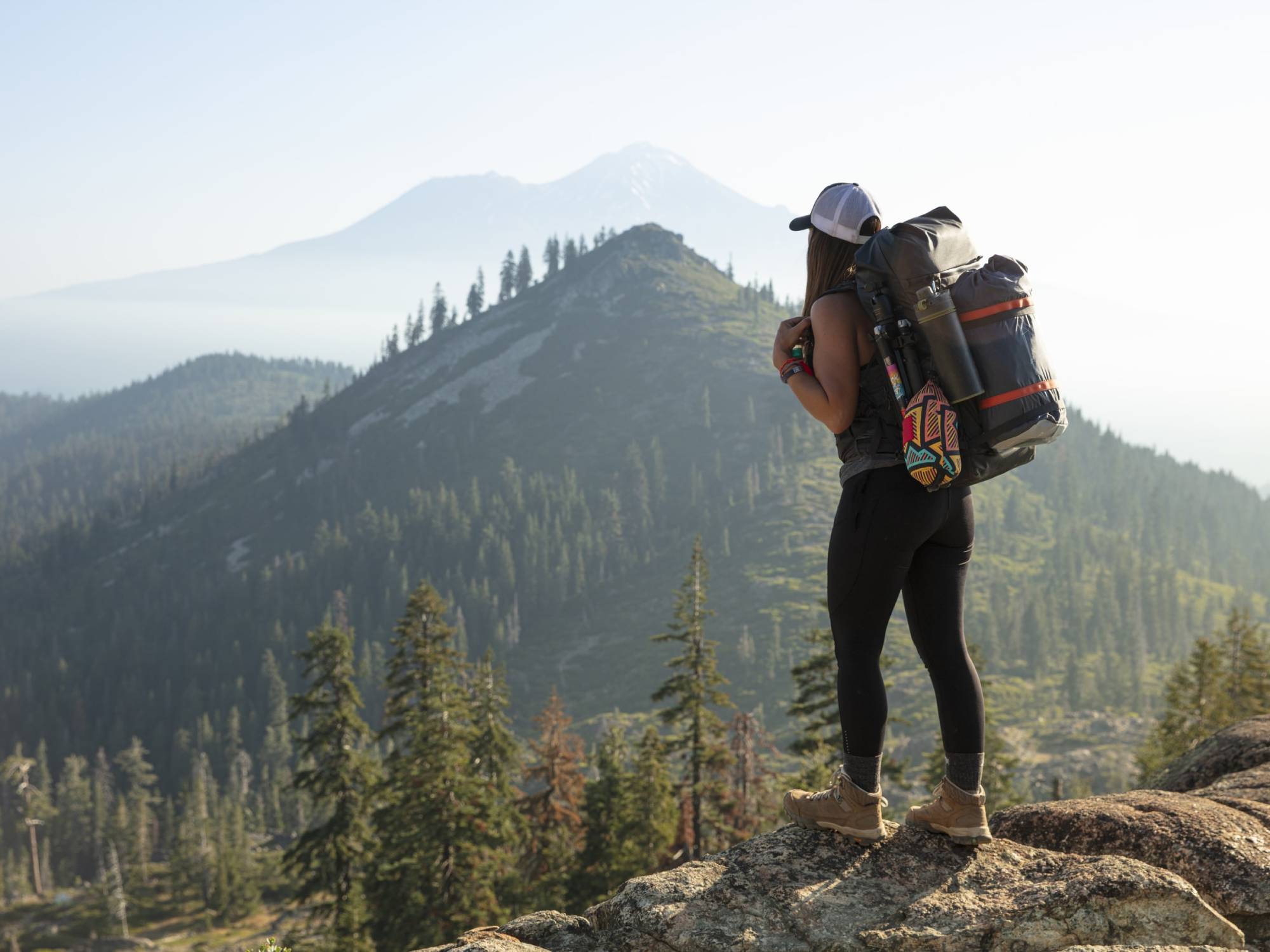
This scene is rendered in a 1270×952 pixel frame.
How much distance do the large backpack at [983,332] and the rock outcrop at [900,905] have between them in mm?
2288

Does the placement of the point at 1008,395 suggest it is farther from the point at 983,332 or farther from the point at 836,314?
the point at 836,314

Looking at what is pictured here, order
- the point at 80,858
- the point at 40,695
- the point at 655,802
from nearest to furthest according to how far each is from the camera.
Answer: the point at 655,802
the point at 80,858
the point at 40,695

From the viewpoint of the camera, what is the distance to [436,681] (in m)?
27.7

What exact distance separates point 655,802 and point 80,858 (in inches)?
4693

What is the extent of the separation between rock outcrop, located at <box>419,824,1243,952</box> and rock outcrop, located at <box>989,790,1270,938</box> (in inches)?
17.0

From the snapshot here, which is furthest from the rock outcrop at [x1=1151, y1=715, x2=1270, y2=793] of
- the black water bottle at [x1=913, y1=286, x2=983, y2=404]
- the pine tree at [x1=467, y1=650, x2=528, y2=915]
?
the pine tree at [x1=467, y1=650, x2=528, y2=915]

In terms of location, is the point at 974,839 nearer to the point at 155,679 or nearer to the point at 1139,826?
the point at 1139,826

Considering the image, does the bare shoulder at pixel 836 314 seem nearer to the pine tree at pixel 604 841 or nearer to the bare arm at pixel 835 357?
the bare arm at pixel 835 357

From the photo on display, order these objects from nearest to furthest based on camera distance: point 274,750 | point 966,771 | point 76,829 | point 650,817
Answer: point 966,771 < point 650,817 < point 76,829 < point 274,750

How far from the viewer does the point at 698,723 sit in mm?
32719

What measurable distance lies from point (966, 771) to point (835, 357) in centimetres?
254

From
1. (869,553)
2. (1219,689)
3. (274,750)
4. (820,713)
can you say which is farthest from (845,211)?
(274,750)

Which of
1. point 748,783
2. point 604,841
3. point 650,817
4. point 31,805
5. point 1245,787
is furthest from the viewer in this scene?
point 31,805

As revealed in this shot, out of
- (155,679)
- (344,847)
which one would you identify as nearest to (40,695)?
(155,679)
